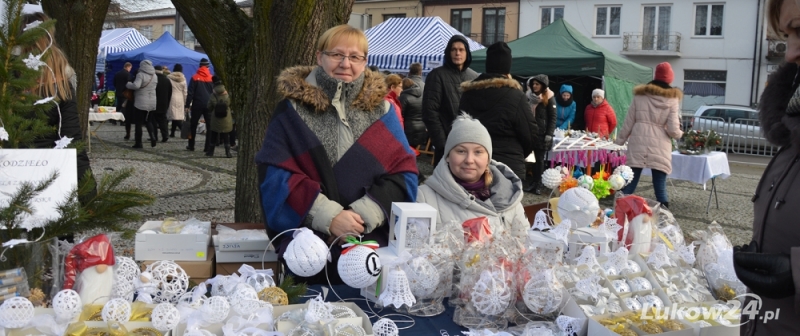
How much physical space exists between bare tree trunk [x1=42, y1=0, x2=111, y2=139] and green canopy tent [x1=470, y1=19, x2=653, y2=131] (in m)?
8.11

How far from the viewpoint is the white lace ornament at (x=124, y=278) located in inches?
81.7

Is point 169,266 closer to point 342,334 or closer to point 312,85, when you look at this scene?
point 342,334

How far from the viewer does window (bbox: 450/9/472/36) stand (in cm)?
3609

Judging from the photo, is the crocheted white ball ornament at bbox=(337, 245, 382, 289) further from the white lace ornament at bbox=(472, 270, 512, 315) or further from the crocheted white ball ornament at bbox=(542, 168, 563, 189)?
the crocheted white ball ornament at bbox=(542, 168, 563, 189)

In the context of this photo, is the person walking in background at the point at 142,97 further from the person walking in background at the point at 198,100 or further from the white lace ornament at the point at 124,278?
the white lace ornament at the point at 124,278

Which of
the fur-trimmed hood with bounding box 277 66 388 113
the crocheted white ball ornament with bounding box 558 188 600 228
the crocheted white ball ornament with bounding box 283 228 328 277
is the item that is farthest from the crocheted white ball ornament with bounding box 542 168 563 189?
the crocheted white ball ornament with bounding box 283 228 328 277

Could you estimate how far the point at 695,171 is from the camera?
8.64m

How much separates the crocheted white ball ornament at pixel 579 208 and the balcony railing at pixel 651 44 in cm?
3138

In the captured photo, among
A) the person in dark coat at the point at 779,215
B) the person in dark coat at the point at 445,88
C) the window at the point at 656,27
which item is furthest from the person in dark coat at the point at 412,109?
the window at the point at 656,27

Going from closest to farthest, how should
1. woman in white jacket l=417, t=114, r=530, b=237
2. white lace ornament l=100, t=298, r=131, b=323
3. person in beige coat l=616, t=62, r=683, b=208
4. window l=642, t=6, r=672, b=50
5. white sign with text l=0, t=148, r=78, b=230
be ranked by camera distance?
white lace ornament l=100, t=298, r=131, b=323 < white sign with text l=0, t=148, r=78, b=230 < woman in white jacket l=417, t=114, r=530, b=237 < person in beige coat l=616, t=62, r=683, b=208 < window l=642, t=6, r=672, b=50

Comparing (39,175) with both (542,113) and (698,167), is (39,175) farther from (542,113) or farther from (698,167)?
(698,167)

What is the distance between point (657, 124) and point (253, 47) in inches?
208

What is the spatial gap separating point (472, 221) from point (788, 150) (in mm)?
1172

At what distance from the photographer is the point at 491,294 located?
6.77 ft
